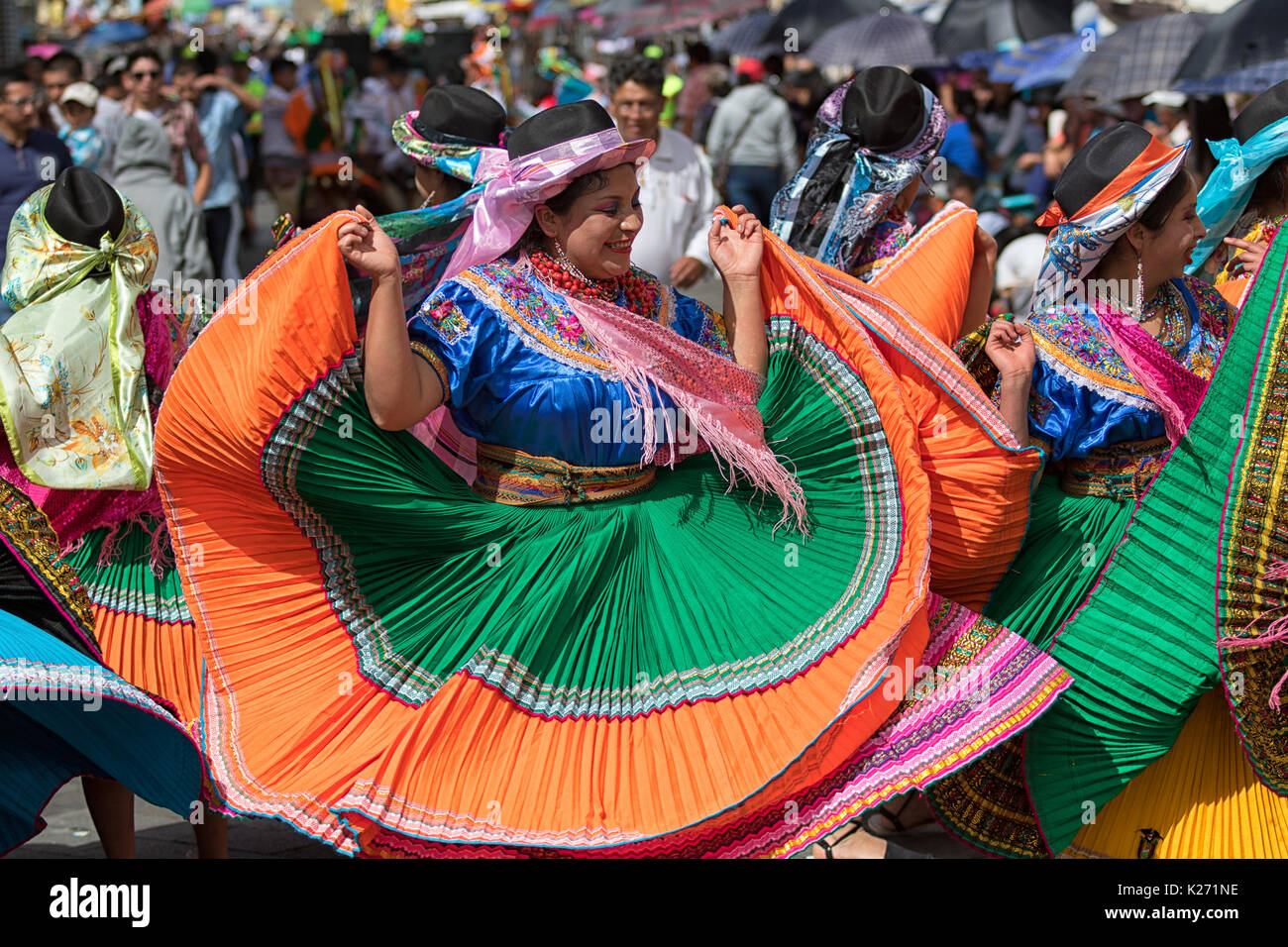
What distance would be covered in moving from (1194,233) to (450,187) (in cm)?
193

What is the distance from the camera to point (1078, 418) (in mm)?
3484

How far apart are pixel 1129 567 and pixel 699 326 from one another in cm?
105

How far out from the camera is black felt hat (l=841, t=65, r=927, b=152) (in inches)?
168

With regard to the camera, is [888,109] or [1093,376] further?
[888,109]

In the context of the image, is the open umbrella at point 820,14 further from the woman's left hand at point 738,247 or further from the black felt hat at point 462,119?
the woman's left hand at point 738,247

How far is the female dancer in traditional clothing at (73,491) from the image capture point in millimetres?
3145

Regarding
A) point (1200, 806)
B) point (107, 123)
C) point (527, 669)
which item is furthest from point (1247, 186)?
point (107, 123)

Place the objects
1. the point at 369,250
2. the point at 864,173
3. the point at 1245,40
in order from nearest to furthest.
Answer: the point at 369,250 < the point at 864,173 < the point at 1245,40

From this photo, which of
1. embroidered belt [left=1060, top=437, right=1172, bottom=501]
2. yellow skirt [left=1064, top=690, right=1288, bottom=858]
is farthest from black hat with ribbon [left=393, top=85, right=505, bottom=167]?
yellow skirt [left=1064, top=690, right=1288, bottom=858]

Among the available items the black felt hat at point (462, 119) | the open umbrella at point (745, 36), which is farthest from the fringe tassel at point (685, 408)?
the open umbrella at point (745, 36)

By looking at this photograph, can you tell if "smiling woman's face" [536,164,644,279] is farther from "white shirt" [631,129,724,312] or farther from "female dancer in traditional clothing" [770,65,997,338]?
"white shirt" [631,129,724,312]

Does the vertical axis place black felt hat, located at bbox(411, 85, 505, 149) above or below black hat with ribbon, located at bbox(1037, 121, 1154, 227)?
below

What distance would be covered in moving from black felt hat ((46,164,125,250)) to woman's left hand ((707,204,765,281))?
1.34 meters

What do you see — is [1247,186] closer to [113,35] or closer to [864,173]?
[864,173]
